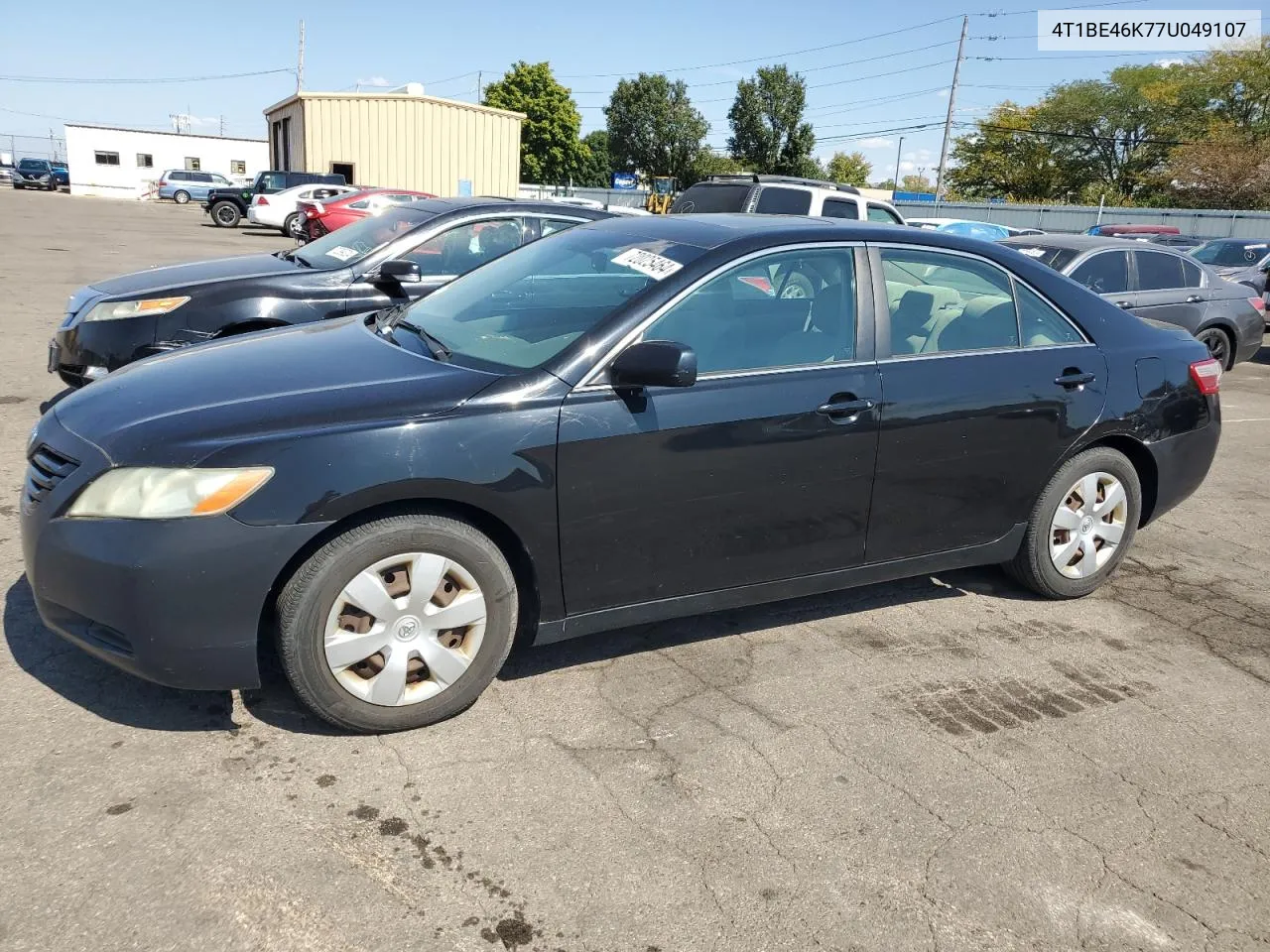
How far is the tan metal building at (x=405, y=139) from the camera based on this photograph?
110 feet

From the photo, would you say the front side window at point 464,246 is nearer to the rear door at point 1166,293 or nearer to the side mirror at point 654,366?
the side mirror at point 654,366

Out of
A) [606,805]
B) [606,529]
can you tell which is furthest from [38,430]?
[606,805]

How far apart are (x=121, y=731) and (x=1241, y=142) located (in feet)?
200

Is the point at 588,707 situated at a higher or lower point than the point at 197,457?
lower

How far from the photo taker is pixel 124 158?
58.9 m

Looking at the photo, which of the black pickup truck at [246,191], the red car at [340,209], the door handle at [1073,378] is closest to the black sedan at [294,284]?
the door handle at [1073,378]

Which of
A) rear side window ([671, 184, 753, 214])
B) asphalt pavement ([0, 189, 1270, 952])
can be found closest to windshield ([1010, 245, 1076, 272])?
rear side window ([671, 184, 753, 214])

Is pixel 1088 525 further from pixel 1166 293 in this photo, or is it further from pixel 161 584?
pixel 1166 293

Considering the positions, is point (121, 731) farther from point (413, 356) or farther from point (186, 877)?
point (413, 356)

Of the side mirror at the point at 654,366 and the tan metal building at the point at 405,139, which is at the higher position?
the tan metal building at the point at 405,139

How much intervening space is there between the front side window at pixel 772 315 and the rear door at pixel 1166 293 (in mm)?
7810

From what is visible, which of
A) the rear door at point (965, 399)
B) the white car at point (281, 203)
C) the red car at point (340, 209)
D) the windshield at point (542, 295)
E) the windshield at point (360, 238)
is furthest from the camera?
the white car at point (281, 203)

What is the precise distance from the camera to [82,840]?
8.41ft

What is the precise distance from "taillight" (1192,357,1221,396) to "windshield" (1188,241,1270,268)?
14090 millimetres
